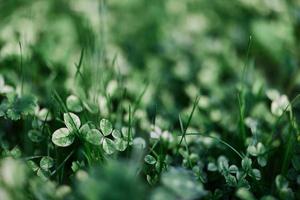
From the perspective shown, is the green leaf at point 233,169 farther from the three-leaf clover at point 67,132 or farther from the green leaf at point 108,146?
the three-leaf clover at point 67,132

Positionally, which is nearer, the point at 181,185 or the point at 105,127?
the point at 181,185

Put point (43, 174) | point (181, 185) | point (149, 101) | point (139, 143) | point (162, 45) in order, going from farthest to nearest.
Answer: point (162, 45) → point (149, 101) → point (139, 143) → point (43, 174) → point (181, 185)

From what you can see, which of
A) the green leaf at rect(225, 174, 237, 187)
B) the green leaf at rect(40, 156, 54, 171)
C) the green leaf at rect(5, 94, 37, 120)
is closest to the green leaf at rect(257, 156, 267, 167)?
the green leaf at rect(225, 174, 237, 187)

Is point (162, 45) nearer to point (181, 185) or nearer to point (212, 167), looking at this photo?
point (212, 167)

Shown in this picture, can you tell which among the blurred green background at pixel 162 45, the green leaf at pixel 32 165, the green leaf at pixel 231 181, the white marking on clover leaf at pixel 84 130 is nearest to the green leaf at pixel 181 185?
the green leaf at pixel 231 181

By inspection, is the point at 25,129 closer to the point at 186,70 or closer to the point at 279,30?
the point at 186,70

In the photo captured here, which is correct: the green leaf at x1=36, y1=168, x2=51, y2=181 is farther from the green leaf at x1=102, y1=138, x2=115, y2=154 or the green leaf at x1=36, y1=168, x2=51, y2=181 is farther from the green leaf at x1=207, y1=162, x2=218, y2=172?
the green leaf at x1=207, y1=162, x2=218, y2=172

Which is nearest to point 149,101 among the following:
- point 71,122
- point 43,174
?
point 71,122
